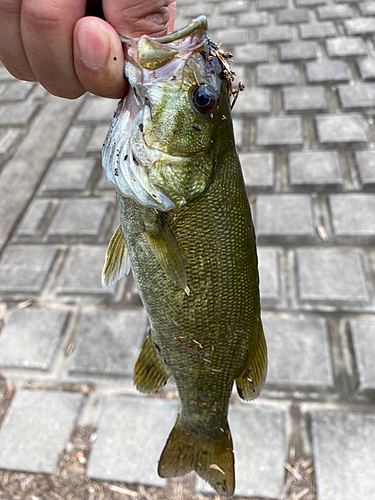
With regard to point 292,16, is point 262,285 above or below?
below

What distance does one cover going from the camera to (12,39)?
1.05 m

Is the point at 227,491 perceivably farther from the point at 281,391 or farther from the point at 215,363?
the point at 281,391

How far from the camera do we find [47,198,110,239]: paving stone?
3078mm

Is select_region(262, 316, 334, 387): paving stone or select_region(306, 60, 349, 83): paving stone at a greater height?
select_region(306, 60, 349, 83): paving stone

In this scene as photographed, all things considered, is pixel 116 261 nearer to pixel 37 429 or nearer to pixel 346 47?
pixel 37 429

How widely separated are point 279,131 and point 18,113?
111 inches

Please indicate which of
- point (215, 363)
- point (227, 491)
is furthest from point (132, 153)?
point (227, 491)

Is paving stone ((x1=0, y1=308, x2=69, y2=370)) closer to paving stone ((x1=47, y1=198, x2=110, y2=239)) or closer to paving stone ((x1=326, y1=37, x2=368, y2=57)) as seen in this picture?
paving stone ((x1=47, y1=198, x2=110, y2=239))

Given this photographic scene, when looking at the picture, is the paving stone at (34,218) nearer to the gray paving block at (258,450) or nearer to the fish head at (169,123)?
the gray paving block at (258,450)

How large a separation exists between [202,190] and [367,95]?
346cm

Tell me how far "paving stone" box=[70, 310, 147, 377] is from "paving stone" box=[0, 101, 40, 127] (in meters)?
2.70

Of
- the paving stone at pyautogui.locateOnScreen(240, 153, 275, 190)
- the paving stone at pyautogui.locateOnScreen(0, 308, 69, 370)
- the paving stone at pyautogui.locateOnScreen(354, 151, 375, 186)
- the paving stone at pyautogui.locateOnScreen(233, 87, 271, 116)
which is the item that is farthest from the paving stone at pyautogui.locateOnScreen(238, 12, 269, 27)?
the paving stone at pyautogui.locateOnScreen(0, 308, 69, 370)

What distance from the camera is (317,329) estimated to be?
7.73 ft

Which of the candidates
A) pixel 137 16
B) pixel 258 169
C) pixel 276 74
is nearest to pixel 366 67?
pixel 276 74
